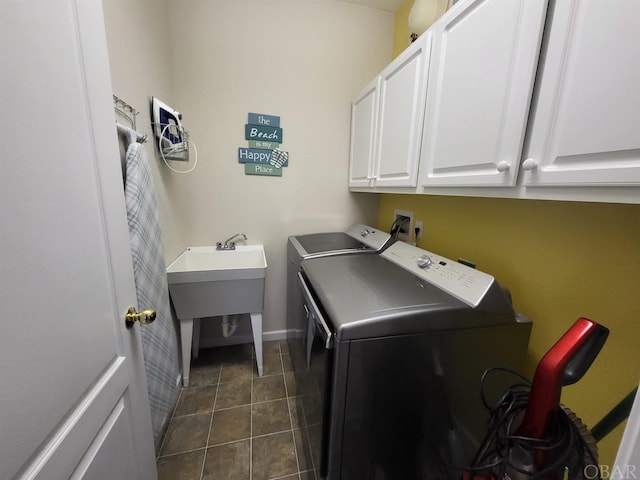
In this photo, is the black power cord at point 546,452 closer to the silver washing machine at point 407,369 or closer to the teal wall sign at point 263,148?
the silver washing machine at point 407,369

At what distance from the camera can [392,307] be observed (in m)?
0.84

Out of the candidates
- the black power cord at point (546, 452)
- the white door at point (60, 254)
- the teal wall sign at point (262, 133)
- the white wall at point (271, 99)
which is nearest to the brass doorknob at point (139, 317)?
the white door at point (60, 254)

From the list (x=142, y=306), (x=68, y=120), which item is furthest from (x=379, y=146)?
(x=142, y=306)

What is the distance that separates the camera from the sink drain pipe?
1.96 metres

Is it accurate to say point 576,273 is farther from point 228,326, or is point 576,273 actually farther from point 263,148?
point 228,326

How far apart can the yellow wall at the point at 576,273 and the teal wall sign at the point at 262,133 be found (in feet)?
4.84

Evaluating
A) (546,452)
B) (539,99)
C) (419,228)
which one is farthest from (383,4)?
(546,452)

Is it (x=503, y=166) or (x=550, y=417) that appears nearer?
(x=550, y=417)

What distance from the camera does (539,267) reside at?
3.21ft

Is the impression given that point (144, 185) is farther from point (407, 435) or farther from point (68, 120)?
point (407, 435)

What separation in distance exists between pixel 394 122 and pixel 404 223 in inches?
29.5

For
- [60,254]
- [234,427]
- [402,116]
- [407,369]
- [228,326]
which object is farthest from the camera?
[228,326]

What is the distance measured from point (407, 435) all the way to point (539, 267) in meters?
0.84

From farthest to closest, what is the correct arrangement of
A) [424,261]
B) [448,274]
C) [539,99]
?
[424,261]
[448,274]
[539,99]
